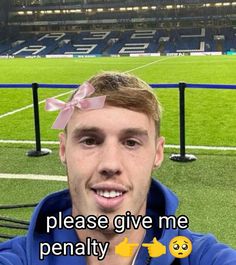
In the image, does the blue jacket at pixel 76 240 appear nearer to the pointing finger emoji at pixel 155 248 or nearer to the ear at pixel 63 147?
the pointing finger emoji at pixel 155 248

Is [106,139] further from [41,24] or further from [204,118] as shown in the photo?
[41,24]

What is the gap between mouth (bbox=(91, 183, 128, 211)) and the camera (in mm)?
1257

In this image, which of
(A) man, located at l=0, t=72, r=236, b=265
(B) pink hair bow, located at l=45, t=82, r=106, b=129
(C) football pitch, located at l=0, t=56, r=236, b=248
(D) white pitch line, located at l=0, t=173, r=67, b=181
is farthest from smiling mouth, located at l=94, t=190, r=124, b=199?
(D) white pitch line, located at l=0, t=173, r=67, b=181

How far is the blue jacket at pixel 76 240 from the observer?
140 cm

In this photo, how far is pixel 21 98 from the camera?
13930 mm

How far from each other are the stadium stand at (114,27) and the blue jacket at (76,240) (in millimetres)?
48335

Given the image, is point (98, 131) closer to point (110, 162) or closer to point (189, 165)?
point (110, 162)

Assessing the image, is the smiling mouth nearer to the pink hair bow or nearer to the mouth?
the mouth

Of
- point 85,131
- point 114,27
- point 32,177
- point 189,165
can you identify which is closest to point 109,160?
point 85,131

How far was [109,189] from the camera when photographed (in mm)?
1264

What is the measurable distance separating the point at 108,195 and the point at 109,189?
0.7 inches

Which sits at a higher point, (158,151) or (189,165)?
(158,151)

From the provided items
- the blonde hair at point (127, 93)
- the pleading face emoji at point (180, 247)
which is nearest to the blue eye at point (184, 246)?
the pleading face emoji at point (180, 247)

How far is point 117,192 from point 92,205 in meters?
0.08
